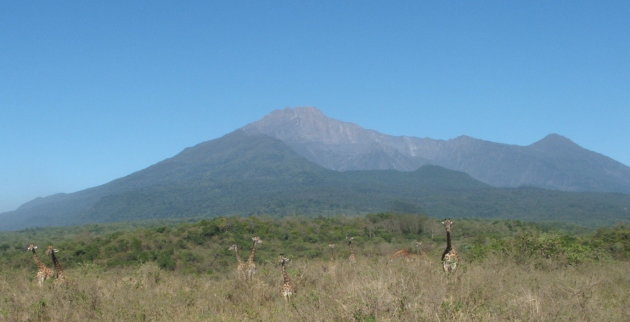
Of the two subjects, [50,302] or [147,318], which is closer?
[147,318]

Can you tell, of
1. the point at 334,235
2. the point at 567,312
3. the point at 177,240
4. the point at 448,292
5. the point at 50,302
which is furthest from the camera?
the point at 334,235

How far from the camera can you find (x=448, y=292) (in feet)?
36.2

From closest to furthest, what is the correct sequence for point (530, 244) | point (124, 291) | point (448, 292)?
point (448, 292)
point (124, 291)
point (530, 244)

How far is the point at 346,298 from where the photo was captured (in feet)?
33.2

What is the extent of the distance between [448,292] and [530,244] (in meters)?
15.7

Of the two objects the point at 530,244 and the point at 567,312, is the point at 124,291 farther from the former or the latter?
the point at 530,244

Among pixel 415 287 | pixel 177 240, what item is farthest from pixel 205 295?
pixel 177 240

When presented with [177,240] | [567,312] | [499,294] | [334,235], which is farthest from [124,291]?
[334,235]

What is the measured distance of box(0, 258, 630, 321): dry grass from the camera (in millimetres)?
9680

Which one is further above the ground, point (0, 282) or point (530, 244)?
point (0, 282)

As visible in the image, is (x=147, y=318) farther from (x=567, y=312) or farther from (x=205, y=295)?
(x=567, y=312)

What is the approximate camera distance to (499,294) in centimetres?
1172

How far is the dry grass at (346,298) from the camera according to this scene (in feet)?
31.8

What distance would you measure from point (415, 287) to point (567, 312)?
2866 mm
